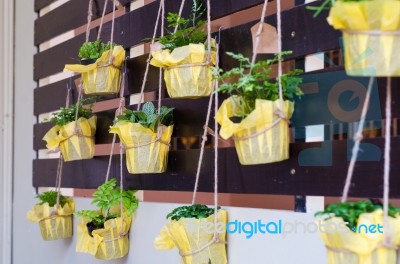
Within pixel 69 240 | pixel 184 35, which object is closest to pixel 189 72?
pixel 184 35

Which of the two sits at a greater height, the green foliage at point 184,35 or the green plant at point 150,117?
the green foliage at point 184,35

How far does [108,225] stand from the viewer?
1.67 m

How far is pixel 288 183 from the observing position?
122cm

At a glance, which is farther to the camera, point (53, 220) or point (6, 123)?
point (6, 123)

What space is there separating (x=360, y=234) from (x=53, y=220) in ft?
4.45

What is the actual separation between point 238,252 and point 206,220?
4.7 inches

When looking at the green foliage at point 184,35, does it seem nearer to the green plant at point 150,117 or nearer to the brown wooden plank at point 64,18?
the green plant at point 150,117

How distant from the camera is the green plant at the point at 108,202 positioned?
1667 millimetres

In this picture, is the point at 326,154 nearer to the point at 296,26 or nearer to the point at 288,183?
the point at 288,183

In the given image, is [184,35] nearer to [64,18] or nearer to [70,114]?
[70,114]

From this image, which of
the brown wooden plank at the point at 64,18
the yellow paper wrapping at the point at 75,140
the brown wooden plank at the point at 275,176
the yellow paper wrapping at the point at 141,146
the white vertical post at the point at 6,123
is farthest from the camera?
the white vertical post at the point at 6,123

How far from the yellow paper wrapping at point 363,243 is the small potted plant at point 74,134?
3.51ft

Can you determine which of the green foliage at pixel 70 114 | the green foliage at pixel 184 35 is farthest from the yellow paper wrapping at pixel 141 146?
the green foliage at pixel 70 114

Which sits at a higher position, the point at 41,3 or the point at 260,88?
the point at 41,3
